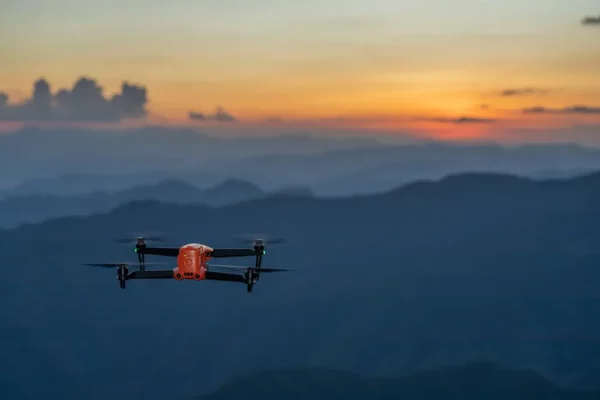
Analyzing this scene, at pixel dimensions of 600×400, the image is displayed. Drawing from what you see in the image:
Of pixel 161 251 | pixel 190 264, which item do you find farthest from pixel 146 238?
pixel 190 264

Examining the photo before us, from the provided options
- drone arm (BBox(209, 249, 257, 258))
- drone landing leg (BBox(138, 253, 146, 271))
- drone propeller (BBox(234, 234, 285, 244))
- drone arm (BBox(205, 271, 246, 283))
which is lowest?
drone arm (BBox(205, 271, 246, 283))

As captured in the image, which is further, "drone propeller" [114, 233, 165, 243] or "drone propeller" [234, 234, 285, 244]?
"drone propeller" [114, 233, 165, 243]

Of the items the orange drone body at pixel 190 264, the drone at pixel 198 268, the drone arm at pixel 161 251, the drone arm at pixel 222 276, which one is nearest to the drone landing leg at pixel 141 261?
the drone at pixel 198 268

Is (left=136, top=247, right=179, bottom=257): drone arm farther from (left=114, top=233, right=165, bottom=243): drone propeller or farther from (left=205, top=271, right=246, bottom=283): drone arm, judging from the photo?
(left=205, top=271, right=246, bottom=283): drone arm

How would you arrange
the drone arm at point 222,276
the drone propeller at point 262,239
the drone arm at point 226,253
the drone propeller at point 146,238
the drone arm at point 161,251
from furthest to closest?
the drone propeller at point 146,238, the drone arm at point 161,251, the drone arm at point 226,253, the drone propeller at point 262,239, the drone arm at point 222,276

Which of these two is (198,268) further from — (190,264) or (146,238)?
(146,238)

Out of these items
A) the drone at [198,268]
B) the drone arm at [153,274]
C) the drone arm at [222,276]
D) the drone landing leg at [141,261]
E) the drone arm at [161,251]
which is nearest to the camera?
the drone arm at [222,276]

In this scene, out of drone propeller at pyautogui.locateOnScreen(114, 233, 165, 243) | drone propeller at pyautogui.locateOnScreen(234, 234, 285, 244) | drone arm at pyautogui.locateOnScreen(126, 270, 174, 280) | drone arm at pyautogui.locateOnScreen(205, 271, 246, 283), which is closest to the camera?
drone arm at pyautogui.locateOnScreen(205, 271, 246, 283)

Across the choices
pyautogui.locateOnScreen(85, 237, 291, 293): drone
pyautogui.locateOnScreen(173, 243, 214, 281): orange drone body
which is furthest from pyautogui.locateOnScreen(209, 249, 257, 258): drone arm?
pyautogui.locateOnScreen(173, 243, 214, 281): orange drone body

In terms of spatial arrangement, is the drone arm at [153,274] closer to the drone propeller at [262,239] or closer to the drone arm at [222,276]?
the drone arm at [222,276]
